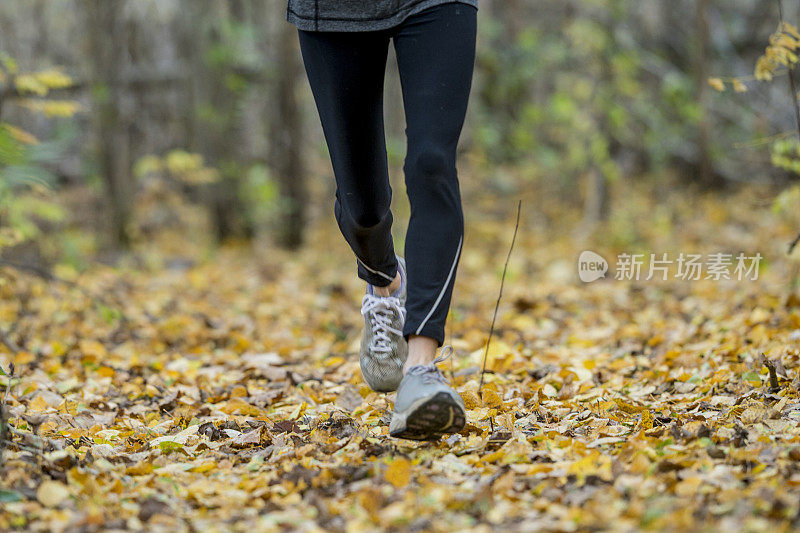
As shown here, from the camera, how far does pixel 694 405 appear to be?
2.59 metres

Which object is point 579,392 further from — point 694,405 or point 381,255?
point 381,255

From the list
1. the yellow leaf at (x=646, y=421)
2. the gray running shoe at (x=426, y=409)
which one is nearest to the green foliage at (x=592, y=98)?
the yellow leaf at (x=646, y=421)

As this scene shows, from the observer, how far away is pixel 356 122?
241 cm

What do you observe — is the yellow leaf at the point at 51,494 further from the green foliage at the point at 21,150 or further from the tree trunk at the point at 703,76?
the tree trunk at the point at 703,76

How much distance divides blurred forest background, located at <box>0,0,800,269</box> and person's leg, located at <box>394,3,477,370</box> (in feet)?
10.3

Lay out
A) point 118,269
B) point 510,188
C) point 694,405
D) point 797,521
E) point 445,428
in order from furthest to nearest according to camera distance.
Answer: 1. point 510,188
2. point 118,269
3. point 694,405
4. point 445,428
5. point 797,521

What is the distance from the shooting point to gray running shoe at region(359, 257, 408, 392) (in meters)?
2.56

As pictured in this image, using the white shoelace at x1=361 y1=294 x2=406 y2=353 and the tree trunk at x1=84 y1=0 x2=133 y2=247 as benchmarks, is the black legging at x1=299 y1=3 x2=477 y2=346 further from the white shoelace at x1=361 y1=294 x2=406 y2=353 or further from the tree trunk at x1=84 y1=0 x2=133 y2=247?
the tree trunk at x1=84 y1=0 x2=133 y2=247

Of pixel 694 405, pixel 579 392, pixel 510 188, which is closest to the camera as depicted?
pixel 694 405

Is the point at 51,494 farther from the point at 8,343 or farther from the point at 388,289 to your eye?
the point at 8,343

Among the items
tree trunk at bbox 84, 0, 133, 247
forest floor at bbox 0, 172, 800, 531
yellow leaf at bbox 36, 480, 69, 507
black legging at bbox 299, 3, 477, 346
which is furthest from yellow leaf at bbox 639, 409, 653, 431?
tree trunk at bbox 84, 0, 133, 247

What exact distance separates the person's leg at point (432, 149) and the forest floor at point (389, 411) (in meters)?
0.41

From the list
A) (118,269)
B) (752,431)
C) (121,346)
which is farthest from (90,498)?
(118,269)

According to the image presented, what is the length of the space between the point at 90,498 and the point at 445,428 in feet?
3.01
